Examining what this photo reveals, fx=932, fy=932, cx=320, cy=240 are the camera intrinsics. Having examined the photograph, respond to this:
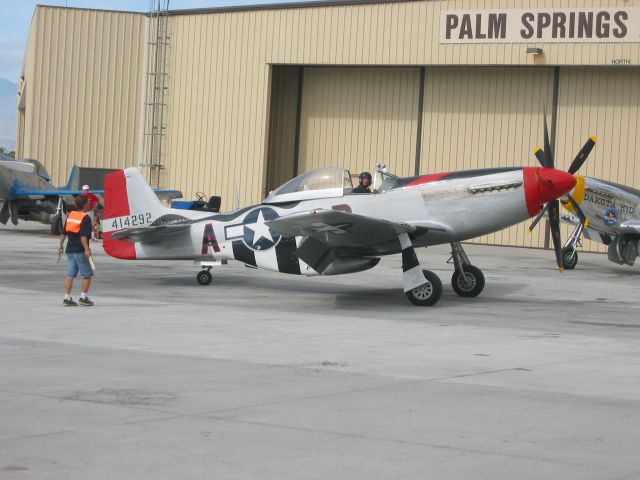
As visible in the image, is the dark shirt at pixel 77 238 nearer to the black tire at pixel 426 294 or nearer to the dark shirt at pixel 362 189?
the dark shirt at pixel 362 189

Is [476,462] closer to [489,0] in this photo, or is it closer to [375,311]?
[375,311]

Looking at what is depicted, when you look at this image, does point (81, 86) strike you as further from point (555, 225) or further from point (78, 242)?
point (555, 225)

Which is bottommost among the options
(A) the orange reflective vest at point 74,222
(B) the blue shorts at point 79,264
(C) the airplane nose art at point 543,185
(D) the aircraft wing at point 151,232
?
(B) the blue shorts at point 79,264

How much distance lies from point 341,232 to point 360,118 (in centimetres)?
2198

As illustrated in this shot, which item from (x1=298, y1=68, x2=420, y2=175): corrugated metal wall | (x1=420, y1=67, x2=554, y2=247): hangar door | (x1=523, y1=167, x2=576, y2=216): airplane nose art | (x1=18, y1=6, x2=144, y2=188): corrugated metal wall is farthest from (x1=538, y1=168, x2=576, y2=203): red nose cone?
(x1=18, y1=6, x2=144, y2=188): corrugated metal wall

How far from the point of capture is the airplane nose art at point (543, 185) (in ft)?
45.5

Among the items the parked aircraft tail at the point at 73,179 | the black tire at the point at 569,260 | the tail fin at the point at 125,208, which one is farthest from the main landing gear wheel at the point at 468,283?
the parked aircraft tail at the point at 73,179

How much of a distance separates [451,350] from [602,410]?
3.04m

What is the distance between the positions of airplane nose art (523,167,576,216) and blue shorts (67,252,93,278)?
652 cm

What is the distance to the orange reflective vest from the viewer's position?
41.8 feet

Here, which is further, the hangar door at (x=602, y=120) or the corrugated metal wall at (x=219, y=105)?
the corrugated metal wall at (x=219, y=105)

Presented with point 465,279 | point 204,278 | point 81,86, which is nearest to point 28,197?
point 81,86

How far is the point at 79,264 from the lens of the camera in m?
12.8

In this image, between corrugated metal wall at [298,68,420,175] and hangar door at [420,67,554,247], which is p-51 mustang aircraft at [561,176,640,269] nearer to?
hangar door at [420,67,554,247]
